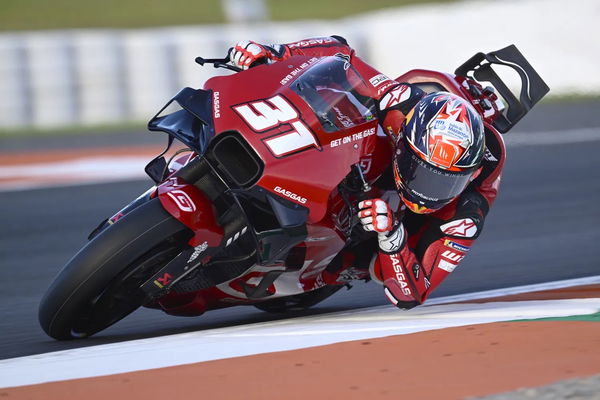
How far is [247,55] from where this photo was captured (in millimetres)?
4504

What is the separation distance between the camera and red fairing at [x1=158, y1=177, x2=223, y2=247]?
3957 millimetres

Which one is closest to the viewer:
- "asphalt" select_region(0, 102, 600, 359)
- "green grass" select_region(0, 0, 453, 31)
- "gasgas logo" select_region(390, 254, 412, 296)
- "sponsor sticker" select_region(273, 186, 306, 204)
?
"sponsor sticker" select_region(273, 186, 306, 204)

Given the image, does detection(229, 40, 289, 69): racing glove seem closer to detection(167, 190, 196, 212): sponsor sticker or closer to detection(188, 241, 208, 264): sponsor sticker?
detection(167, 190, 196, 212): sponsor sticker

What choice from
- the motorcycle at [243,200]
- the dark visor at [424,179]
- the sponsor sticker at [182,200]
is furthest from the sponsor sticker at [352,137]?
the sponsor sticker at [182,200]

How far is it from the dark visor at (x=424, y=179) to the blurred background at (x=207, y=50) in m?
7.97

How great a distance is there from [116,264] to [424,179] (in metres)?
1.35

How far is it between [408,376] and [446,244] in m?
1.26

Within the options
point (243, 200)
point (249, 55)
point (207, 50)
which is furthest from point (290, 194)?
point (207, 50)

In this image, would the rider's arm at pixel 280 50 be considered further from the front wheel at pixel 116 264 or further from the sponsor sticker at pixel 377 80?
the front wheel at pixel 116 264

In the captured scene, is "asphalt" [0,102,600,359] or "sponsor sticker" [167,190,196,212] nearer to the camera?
"sponsor sticker" [167,190,196,212]

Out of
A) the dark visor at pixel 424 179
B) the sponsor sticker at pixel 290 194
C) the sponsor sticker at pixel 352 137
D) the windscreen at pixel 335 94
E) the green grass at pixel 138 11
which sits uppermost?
the green grass at pixel 138 11

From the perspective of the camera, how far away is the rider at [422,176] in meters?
4.17

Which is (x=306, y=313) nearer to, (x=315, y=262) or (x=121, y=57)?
(x=315, y=262)

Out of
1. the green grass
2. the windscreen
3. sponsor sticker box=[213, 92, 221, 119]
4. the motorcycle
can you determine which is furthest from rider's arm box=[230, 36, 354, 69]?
the green grass
